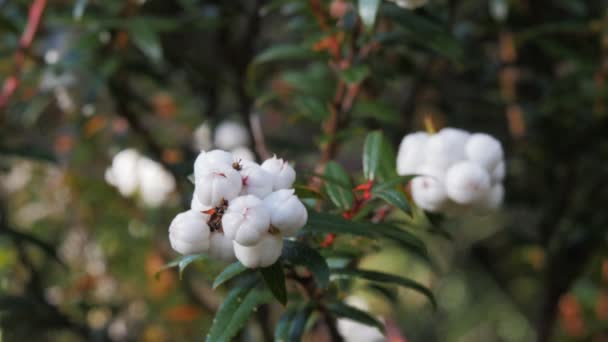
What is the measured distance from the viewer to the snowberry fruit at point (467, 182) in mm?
677

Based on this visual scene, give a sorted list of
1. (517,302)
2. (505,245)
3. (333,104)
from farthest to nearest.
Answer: (517,302) < (505,245) < (333,104)

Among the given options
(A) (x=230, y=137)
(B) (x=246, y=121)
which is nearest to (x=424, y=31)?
(B) (x=246, y=121)

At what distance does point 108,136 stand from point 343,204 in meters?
0.90

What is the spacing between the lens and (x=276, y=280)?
53 cm

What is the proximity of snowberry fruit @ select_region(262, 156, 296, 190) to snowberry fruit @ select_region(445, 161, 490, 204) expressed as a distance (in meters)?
0.22

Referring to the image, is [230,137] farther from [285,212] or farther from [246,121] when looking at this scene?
[285,212]

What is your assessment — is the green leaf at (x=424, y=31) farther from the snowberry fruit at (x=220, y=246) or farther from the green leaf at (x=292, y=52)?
the snowberry fruit at (x=220, y=246)

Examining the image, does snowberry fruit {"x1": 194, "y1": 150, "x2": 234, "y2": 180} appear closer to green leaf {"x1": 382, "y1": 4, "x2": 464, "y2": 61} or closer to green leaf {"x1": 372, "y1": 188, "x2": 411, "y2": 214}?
green leaf {"x1": 372, "y1": 188, "x2": 411, "y2": 214}

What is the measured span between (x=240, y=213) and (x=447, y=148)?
0.29 meters

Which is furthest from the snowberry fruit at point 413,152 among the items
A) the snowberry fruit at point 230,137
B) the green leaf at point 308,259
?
the snowberry fruit at point 230,137

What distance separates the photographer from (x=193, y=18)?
3.72 ft

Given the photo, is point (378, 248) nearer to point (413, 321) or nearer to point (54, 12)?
point (54, 12)

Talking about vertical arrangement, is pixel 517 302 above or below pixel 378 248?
below

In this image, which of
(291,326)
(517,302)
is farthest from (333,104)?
(517,302)
